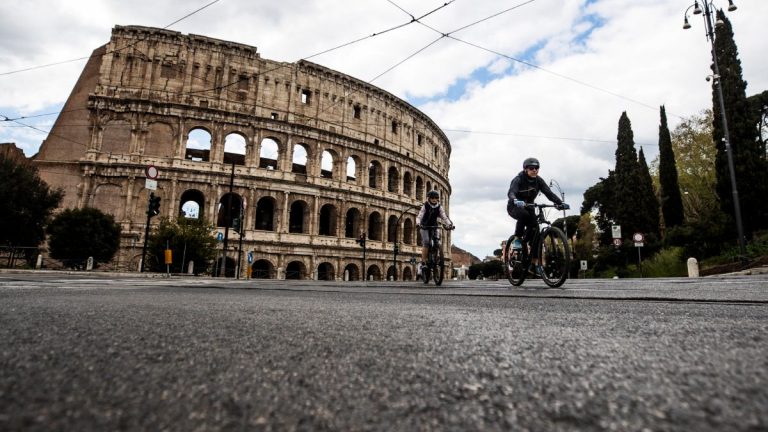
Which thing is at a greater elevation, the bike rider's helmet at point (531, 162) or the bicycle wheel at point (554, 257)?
the bike rider's helmet at point (531, 162)

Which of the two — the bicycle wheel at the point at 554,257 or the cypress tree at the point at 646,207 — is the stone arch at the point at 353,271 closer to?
the cypress tree at the point at 646,207

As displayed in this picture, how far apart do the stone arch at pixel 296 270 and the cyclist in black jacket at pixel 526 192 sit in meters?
25.7

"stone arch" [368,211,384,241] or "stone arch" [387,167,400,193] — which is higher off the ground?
"stone arch" [387,167,400,193]

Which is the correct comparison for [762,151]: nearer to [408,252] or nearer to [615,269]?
[615,269]

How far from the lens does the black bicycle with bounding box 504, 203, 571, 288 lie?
18.8 feet

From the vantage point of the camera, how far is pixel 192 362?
0.91m

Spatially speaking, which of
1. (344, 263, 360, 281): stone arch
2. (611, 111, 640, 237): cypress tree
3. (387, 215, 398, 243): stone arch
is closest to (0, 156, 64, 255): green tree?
(344, 263, 360, 281): stone arch

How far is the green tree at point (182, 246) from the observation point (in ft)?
70.0

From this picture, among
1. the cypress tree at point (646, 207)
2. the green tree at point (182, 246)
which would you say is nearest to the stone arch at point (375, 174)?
the green tree at point (182, 246)

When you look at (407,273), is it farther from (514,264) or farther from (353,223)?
(514,264)

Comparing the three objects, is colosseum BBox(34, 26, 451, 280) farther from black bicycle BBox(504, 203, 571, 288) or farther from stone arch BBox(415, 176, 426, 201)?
black bicycle BBox(504, 203, 571, 288)

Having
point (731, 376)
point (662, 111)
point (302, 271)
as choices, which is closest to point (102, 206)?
point (302, 271)

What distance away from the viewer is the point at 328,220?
3459 centimetres

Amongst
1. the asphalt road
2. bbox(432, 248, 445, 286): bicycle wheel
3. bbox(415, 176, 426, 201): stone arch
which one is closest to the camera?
the asphalt road
